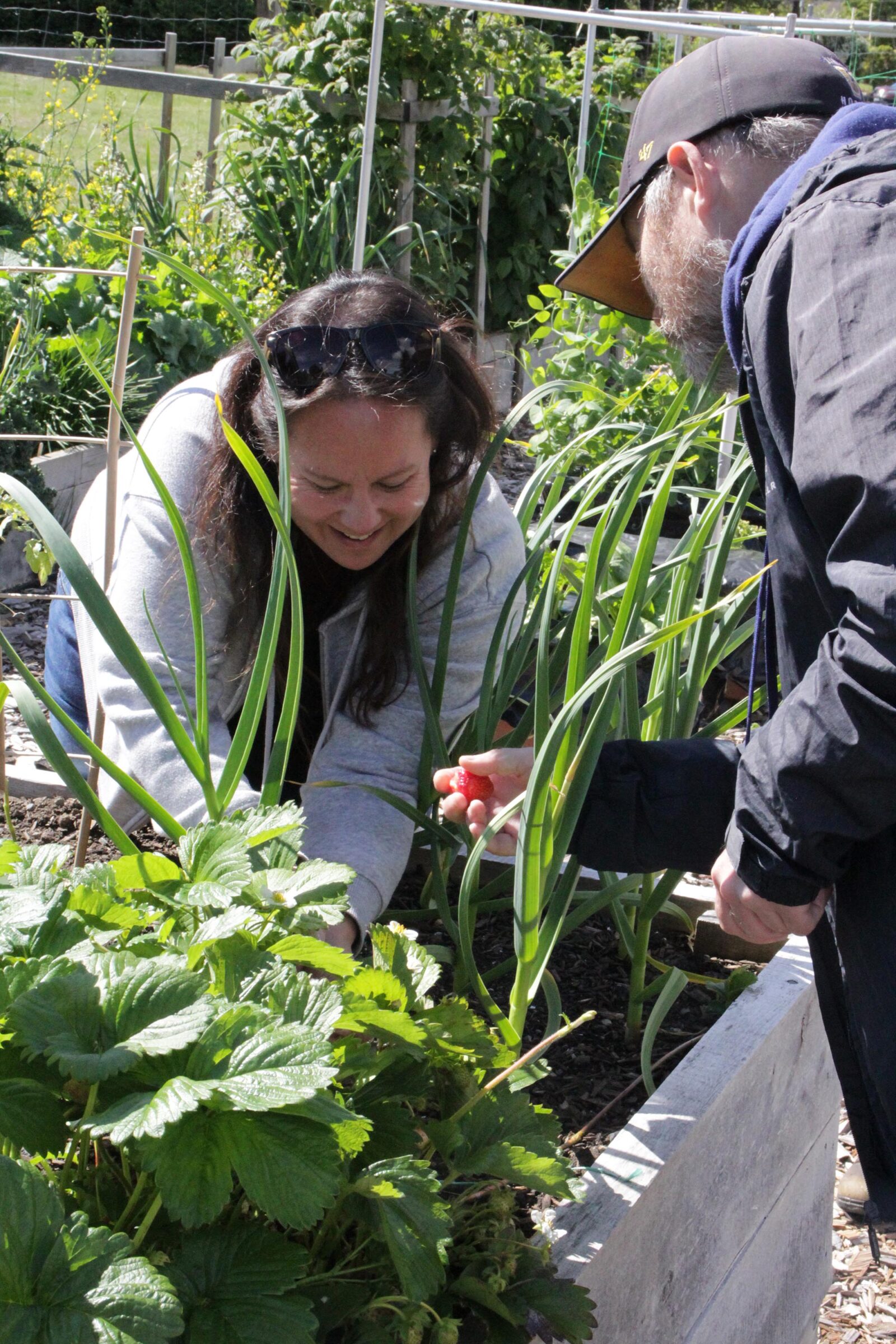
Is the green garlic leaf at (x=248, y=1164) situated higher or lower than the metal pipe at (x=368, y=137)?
lower

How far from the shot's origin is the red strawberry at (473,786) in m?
1.24

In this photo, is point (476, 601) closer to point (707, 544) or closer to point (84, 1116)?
point (707, 544)

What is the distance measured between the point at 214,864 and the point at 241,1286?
0.90ft

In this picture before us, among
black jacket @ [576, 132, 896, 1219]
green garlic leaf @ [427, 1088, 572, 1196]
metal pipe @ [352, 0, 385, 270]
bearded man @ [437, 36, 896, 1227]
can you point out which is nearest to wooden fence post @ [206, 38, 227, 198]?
metal pipe @ [352, 0, 385, 270]

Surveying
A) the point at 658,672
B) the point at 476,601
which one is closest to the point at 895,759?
the point at 658,672

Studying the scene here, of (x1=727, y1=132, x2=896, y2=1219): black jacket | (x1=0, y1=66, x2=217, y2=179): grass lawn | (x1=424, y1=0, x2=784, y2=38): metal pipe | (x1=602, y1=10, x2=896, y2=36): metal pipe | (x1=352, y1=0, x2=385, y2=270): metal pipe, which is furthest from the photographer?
(x1=0, y1=66, x2=217, y2=179): grass lawn

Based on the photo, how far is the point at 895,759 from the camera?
883 mm

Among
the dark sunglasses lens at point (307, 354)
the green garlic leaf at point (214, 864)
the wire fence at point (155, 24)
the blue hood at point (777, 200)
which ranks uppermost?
the wire fence at point (155, 24)

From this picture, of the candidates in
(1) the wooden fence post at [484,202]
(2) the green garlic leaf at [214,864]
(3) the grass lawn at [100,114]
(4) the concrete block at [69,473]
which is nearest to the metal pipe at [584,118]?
(4) the concrete block at [69,473]

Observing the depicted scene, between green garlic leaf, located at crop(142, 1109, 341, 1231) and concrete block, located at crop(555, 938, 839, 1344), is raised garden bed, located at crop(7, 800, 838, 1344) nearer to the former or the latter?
concrete block, located at crop(555, 938, 839, 1344)

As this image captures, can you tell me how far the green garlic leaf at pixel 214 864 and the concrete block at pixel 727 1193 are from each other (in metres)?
0.45

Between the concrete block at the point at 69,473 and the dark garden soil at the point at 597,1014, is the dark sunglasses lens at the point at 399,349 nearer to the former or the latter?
the dark garden soil at the point at 597,1014

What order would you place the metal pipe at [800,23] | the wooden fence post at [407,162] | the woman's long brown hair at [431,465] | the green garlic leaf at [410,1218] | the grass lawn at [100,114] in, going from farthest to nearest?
1. the grass lawn at [100,114]
2. the wooden fence post at [407,162]
3. the metal pipe at [800,23]
4. the woman's long brown hair at [431,465]
5. the green garlic leaf at [410,1218]

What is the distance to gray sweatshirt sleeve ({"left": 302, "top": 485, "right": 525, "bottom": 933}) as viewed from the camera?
4.60 feet
